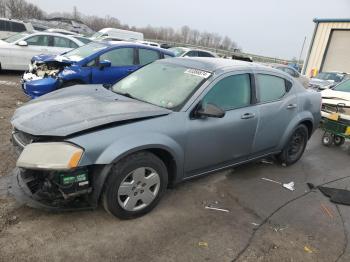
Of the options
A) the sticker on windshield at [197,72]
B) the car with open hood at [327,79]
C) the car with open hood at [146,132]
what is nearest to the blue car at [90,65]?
the car with open hood at [146,132]

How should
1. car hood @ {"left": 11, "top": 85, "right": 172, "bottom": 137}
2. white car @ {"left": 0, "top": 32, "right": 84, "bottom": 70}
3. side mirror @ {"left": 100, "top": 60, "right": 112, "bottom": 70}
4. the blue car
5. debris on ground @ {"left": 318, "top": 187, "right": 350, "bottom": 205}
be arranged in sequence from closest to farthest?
car hood @ {"left": 11, "top": 85, "right": 172, "bottom": 137}
debris on ground @ {"left": 318, "top": 187, "right": 350, "bottom": 205}
the blue car
side mirror @ {"left": 100, "top": 60, "right": 112, "bottom": 70}
white car @ {"left": 0, "top": 32, "right": 84, "bottom": 70}

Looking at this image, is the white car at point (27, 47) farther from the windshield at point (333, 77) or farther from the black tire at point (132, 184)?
the windshield at point (333, 77)

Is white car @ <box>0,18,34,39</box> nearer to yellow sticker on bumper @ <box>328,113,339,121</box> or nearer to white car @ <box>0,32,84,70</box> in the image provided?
white car @ <box>0,32,84,70</box>

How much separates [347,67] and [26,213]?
21430 millimetres

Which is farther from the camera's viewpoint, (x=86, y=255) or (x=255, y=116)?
(x=255, y=116)

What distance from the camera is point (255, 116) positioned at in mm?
4531

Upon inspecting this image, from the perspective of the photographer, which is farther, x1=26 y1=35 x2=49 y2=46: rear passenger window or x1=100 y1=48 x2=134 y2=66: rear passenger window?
x1=26 y1=35 x2=49 y2=46: rear passenger window

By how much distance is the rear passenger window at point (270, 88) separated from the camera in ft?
15.5

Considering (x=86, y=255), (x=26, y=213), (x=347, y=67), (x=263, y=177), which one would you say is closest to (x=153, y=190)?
(x=86, y=255)

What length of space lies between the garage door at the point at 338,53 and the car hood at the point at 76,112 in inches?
763

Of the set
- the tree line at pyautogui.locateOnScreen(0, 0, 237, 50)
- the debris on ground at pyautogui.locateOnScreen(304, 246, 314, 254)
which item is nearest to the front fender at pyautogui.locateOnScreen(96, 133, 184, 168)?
the debris on ground at pyautogui.locateOnScreen(304, 246, 314, 254)

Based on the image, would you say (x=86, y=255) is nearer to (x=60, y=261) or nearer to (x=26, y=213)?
(x=60, y=261)

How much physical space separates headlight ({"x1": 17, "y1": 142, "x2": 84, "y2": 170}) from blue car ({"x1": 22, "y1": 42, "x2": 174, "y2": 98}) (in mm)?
4386

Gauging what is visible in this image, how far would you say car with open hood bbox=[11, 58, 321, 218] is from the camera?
3129 millimetres
